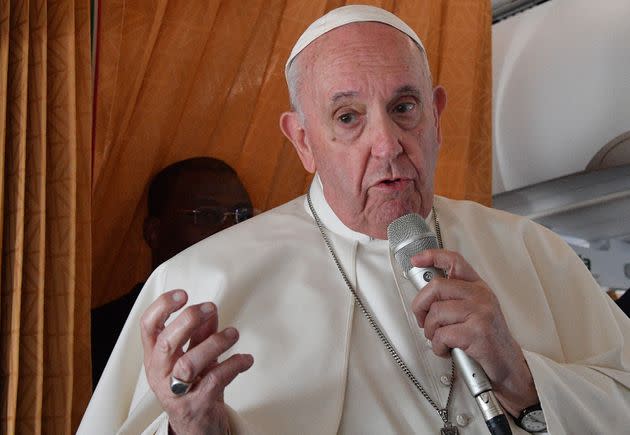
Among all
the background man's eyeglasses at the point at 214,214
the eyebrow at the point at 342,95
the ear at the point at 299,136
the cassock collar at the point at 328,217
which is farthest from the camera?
the background man's eyeglasses at the point at 214,214

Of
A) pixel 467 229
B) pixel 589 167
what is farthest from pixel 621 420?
pixel 589 167

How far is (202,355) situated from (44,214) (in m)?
1.23

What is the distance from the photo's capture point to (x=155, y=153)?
11.2ft

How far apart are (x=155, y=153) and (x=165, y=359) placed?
5.92ft

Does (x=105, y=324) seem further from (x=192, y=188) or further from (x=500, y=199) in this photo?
(x=500, y=199)

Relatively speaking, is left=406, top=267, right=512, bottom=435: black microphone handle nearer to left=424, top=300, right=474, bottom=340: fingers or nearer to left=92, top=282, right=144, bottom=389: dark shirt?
left=424, top=300, right=474, bottom=340: fingers

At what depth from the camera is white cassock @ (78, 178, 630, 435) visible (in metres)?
2.11

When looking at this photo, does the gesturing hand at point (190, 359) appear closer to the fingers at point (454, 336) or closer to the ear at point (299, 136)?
the fingers at point (454, 336)

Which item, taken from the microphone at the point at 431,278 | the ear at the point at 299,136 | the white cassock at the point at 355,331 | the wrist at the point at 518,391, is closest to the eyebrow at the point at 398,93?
the ear at the point at 299,136

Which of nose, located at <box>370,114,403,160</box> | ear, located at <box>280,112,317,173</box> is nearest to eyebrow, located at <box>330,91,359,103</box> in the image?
nose, located at <box>370,114,403,160</box>

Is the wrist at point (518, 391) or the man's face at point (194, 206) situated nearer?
the wrist at point (518, 391)

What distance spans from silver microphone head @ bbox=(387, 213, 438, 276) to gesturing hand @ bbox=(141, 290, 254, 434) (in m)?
0.40

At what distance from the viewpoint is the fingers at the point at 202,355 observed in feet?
5.40

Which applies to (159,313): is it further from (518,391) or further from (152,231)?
(152,231)
